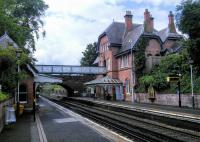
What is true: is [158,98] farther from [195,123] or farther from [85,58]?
[85,58]

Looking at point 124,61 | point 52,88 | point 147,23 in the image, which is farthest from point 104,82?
point 52,88

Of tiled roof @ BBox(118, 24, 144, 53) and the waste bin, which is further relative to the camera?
tiled roof @ BBox(118, 24, 144, 53)

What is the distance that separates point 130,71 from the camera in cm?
5209

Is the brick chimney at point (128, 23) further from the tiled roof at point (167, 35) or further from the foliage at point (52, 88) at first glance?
the foliage at point (52, 88)

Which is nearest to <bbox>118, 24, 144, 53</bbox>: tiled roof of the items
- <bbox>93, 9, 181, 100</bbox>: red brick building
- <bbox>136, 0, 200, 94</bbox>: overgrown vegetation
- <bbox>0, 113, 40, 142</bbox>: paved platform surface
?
<bbox>93, 9, 181, 100</bbox>: red brick building

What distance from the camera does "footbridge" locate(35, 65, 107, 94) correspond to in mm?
59812

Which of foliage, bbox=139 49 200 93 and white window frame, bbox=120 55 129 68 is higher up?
white window frame, bbox=120 55 129 68

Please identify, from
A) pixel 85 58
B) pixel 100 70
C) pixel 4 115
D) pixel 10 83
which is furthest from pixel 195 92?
pixel 85 58

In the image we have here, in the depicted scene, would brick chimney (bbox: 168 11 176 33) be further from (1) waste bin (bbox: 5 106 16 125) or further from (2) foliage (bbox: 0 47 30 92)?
(1) waste bin (bbox: 5 106 16 125)

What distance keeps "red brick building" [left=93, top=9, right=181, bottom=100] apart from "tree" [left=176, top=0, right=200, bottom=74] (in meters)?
18.3

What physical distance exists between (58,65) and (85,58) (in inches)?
1358

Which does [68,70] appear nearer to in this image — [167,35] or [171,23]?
[167,35]

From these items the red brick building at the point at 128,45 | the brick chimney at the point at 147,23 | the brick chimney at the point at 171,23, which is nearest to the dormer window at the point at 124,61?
the red brick building at the point at 128,45

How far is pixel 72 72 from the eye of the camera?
61.4 metres
